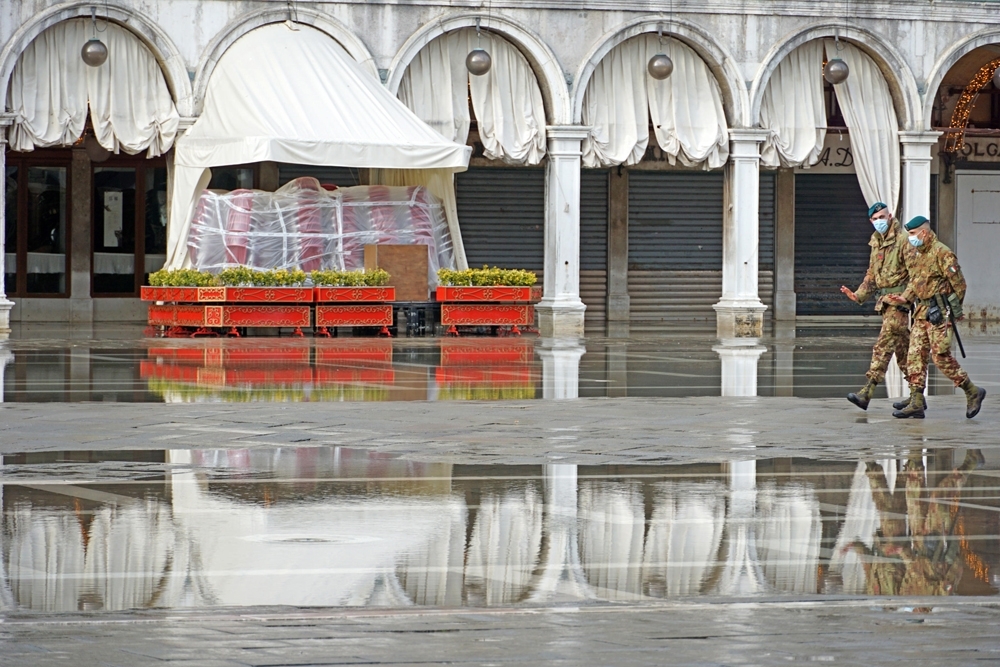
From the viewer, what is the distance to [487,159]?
30344 millimetres

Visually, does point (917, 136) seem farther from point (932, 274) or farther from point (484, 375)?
point (932, 274)

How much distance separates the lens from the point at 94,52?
2480 centimetres

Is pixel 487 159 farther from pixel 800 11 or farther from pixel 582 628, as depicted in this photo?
pixel 582 628

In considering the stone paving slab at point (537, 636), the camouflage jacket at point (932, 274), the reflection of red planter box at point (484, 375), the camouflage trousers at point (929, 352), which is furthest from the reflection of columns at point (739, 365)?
the stone paving slab at point (537, 636)

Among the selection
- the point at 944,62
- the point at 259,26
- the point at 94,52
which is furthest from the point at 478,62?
the point at 944,62

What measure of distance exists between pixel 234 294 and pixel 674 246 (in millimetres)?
10293

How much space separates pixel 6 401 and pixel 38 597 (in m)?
8.24

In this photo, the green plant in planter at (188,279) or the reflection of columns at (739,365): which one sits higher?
the green plant in planter at (188,279)

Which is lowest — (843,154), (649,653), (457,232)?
(649,653)

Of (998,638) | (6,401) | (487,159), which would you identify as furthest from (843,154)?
(998,638)

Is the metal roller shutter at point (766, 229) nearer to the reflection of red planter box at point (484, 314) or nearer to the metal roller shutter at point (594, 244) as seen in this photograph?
the metal roller shutter at point (594, 244)

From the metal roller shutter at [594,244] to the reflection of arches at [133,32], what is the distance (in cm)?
857

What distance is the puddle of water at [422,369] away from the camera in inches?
596

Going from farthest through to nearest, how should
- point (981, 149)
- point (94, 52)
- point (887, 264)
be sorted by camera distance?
point (981, 149) < point (94, 52) < point (887, 264)
